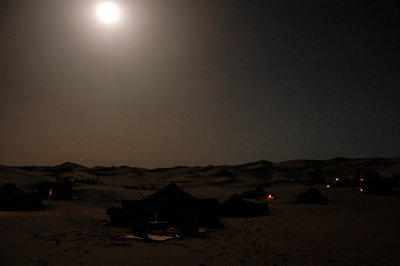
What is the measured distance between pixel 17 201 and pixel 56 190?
25.5 ft

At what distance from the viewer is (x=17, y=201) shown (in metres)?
18.2

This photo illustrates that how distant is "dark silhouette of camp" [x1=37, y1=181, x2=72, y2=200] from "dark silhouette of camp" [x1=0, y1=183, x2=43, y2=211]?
22.7 feet

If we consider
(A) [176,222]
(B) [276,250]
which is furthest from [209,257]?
(A) [176,222]

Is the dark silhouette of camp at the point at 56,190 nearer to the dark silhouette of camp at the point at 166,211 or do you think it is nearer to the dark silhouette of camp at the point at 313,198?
the dark silhouette of camp at the point at 166,211

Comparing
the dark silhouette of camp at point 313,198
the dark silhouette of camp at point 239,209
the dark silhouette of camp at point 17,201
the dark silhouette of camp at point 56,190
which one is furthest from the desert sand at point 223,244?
the dark silhouette of camp at point 56,190

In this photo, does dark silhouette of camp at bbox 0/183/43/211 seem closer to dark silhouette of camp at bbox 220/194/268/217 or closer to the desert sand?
the desert sand

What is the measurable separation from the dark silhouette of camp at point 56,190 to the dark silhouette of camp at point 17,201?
6.93 metres

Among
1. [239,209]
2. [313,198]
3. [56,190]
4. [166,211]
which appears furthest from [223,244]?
[56,190]

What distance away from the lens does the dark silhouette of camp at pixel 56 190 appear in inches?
1002

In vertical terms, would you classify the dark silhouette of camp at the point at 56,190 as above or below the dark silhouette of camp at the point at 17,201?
above

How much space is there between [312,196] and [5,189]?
18.6 meters

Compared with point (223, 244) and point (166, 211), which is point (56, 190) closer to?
point (166, 211)

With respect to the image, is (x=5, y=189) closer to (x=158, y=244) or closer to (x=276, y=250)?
(x=158, y=244)

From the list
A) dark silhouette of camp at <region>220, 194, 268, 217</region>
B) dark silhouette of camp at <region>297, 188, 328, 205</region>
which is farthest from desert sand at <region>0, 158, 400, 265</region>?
dark silhouette of camp at <region>297, 188, 328, 205</region>
